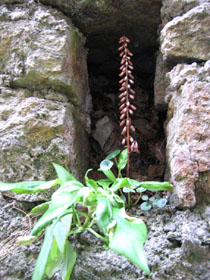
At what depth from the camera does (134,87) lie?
6.22 feet

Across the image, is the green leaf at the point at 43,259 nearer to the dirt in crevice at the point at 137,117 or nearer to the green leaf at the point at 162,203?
the green leaf at the point at 162,203

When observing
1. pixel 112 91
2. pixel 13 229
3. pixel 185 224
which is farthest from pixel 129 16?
pixel 13 229

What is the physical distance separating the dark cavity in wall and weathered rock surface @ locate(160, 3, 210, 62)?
27cm

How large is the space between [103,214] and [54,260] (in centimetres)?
25

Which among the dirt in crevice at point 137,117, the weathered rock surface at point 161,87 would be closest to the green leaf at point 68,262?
the dirt in crevice at point 137,117

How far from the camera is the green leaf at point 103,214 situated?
80cm

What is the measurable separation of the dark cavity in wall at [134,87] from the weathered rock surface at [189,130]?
28 cm

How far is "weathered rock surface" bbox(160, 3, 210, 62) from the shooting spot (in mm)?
1216

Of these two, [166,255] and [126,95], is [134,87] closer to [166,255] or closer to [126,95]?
[126,95]

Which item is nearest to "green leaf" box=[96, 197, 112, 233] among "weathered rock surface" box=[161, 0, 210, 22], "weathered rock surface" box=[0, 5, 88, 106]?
"weathered rock surface" box=[0, 5, 88, 106]

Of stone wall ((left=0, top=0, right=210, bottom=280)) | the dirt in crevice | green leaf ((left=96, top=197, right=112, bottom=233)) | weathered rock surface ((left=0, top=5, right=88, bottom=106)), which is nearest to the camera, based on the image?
green leaf ((left=96, top=197, right=112, bottom=233))

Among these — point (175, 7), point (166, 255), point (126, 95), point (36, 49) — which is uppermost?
point (175, 7)

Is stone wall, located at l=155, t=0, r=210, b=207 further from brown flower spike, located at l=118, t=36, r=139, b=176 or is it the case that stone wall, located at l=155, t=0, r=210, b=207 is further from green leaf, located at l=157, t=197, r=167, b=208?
brown flower spike, located at l=118, t=36, r=139, b=176

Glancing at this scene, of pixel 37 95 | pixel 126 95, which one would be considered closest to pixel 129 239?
pixel 126 95
